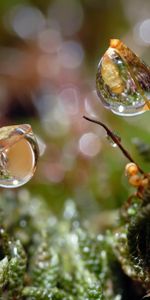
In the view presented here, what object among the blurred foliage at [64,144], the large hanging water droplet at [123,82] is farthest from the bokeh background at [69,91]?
the large hanging water droplet at [123,82]

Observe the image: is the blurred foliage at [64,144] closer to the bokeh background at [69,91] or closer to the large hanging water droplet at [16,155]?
the bokeh background at [69,91]

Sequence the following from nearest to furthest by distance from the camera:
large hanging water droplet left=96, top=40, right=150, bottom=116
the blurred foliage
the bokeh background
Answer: large hanging water droplet left=96, top=40, right=150, bottom=116 < the blurred foliage < the bokeh background

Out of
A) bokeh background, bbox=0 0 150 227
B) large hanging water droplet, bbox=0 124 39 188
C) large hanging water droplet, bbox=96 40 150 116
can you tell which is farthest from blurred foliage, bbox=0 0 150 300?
large hanging water droplet, bbox=96 40 150 116

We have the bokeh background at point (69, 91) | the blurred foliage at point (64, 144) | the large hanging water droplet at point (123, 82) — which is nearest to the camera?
the large hanging water droplet at point (123, 82)

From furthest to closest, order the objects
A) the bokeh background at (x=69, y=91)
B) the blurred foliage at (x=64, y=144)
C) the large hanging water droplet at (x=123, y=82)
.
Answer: the bokeh background at (x=69, y=91) → the blurred foliage at (x=64, y=144) → the large hanging water droplet at (x=123, y=82)

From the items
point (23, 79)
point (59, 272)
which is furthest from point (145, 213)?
point (23, 79)

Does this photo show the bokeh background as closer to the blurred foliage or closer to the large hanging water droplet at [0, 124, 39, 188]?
the blurred foliage
